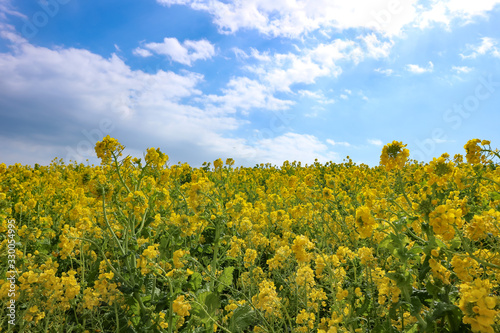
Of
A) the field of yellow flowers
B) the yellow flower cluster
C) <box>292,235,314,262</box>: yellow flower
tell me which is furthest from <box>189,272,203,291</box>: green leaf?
the yellow flower cluster

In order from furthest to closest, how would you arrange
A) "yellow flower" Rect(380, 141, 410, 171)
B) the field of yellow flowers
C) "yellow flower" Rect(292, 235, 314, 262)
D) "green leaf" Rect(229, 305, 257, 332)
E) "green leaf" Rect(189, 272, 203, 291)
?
"green leaf" Rect(189, 272, 203, 291) → "yellow flower" Rect(380, 141, 410, 171) → "green leaf" Rect(229, 305, 257, 332) → "yellow flower" Rect(292, 235, 314, 262) → the field of yellow flowers

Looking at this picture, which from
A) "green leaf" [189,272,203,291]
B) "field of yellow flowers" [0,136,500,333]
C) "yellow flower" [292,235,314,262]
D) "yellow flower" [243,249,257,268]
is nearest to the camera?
"field of yellow flowers" [0,136,500,333]

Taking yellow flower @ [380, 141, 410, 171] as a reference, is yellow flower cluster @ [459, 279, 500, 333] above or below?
below

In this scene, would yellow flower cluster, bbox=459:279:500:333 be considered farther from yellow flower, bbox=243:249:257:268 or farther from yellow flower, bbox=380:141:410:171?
yellow flower, bbox=243:249:257:268

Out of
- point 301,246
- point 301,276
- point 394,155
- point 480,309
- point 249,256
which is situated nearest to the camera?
point 480,309

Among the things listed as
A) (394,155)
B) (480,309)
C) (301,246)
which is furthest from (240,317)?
(394,155)

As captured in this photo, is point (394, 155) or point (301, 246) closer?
point (301, 246)

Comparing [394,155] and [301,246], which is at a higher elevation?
[394,155]

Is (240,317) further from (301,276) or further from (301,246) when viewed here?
(301,246)

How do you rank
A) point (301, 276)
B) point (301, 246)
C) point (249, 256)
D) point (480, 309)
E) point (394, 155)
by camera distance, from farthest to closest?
point (249, 256), point (394, 155), point (301, 276), point (301, 246), point (480, 309)

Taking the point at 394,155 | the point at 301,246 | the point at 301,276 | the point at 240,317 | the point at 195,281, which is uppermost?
the point at 394,155

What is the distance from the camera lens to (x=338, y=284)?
8.66ft

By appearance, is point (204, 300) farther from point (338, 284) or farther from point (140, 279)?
point (338, 284)

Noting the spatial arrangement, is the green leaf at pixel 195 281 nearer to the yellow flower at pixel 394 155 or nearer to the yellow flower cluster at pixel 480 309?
the yellow flower at pixel 394 155
